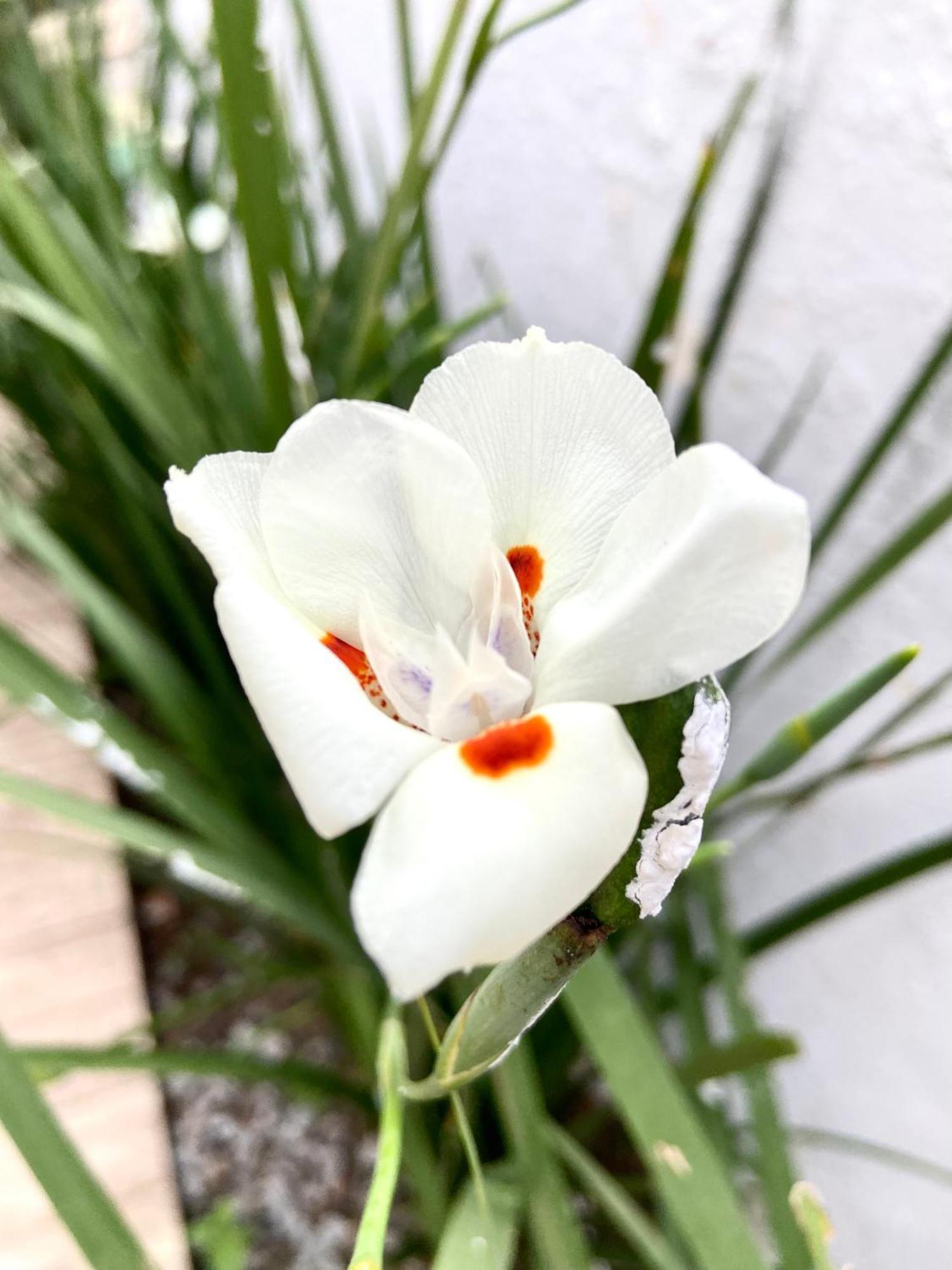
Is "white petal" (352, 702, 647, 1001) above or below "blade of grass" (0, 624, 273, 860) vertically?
above

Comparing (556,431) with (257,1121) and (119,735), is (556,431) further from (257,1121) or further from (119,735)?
(257,1121)

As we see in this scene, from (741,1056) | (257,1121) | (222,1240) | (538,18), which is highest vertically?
(538,18)

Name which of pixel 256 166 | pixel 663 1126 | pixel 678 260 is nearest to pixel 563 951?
pixel 663 1126

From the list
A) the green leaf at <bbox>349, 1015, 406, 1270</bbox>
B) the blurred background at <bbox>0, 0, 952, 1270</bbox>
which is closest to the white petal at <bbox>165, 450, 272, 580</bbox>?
the green leaf at <bbox>349, 1015, 406, 1270</bbox>

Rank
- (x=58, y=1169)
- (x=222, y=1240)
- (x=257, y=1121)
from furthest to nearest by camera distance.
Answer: (x=257, y=1121) < (x=222, y=1240) < (x=58, y=1169)

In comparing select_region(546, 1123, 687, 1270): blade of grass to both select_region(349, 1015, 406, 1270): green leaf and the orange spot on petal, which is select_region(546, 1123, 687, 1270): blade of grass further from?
the orange spot on petal

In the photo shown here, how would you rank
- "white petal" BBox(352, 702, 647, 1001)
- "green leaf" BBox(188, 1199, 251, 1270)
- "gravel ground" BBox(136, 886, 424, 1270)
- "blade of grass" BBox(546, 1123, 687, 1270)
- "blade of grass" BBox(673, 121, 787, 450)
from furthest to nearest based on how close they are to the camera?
"gravel ground" BBox(136, 886, 424, 1270), "green leaf" BBox(188, 1199, 251, 1270), "blade of grass" BBox(673, 121, 787, 450), "blade of grass" BBox(546, 1123, 687, 1270), "white petal" BBox(352, 702, 647, 1001)

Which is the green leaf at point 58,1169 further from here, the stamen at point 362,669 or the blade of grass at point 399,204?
the blade of grass at point 399,204

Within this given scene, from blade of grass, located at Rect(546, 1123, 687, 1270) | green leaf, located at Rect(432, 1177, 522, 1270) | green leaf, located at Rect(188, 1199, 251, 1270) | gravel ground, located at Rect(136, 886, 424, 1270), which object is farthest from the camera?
gravel ground, located at Rect(136, 886, 424, 1270)
